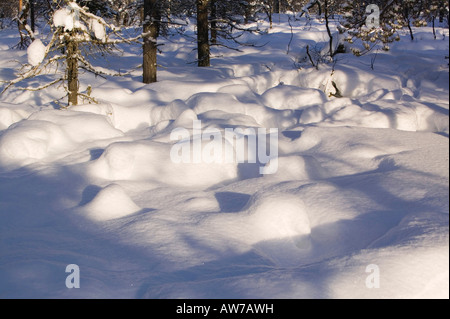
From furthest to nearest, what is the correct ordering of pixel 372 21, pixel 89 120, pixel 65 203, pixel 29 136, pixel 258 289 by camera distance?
pixel 372 21
pixel 89 120
pixel 29 136
pixel 65 203
pixel 258 289

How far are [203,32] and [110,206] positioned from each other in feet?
26.9

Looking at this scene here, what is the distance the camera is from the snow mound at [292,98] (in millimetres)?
7629

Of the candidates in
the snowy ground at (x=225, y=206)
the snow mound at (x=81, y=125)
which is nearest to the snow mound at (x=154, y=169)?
the snowy ground at (x=225, y=206)

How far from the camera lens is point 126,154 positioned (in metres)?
4.65

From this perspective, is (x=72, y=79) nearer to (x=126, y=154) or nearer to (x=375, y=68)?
(x=126, y=154)

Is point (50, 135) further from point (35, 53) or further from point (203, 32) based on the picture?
point (203, 32)

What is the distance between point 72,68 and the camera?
6.75 m

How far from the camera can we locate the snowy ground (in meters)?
2.30

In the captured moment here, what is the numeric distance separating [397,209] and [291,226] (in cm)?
82

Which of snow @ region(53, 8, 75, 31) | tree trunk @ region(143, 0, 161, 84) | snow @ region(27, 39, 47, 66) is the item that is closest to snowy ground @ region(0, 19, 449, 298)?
snow @ region(27, 39, 47, 66)

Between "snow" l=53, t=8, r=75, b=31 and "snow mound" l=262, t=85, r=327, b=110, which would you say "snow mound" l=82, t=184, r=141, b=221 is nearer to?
"snow" l=53, t=8, r=75, b=31

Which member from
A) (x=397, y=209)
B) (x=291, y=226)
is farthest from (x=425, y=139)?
(x=291, y=226)

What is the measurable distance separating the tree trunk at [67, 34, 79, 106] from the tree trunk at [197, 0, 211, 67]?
472 cm

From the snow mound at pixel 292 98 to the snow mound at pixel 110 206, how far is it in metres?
4.64
